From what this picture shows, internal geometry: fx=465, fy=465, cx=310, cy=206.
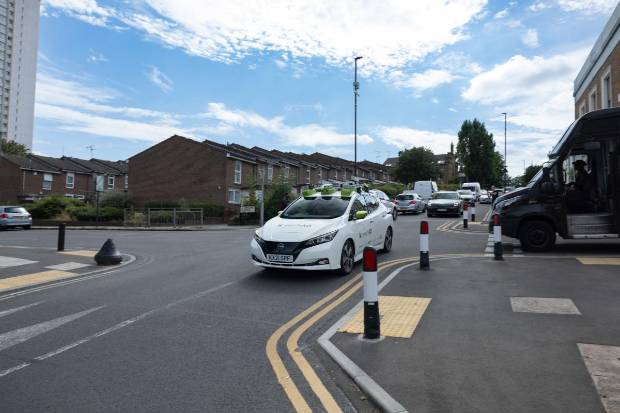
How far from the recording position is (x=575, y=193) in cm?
1134

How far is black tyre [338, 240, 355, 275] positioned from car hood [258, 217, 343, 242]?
1.66ft

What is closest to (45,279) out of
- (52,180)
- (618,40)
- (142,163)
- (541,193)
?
(541,193)

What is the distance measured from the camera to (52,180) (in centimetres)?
5509

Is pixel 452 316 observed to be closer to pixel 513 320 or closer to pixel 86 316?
pixel 513 320

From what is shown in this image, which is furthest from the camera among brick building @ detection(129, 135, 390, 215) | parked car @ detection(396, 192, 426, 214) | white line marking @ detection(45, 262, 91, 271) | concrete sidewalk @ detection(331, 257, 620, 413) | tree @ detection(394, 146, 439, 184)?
tree @ detection(394, 146, 439, 184)

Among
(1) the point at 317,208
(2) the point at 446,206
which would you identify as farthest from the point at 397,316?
(2) the point at 446,206

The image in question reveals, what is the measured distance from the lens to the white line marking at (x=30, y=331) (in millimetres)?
5231

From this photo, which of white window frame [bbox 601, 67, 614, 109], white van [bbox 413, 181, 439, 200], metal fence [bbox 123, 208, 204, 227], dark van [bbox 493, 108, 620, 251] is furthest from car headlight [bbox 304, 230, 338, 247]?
white van [bbox 413, 181, 439, 200]

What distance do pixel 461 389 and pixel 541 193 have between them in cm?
889

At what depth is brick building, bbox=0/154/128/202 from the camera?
2005 inches

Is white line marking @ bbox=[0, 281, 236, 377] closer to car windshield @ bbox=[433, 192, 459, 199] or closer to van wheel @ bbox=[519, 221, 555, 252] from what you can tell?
van wheel @ bbox=[519, 221, 555, 252]

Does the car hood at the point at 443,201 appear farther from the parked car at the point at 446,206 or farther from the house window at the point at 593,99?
the house window at the point at 593,99

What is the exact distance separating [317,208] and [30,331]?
18.4 feet

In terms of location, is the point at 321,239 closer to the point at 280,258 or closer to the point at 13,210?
the point at 280,258
